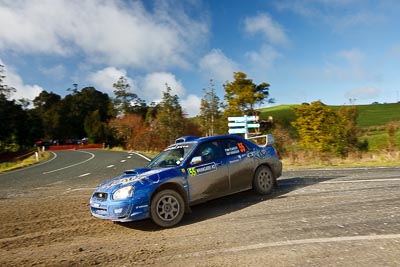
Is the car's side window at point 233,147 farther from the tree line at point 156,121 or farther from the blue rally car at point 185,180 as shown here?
the tree line at point 156,121

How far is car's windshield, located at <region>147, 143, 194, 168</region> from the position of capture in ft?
22.3

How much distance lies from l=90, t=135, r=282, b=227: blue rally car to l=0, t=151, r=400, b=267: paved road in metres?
0.35

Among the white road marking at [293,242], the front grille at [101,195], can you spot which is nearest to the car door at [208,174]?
the front grille at [101,195]

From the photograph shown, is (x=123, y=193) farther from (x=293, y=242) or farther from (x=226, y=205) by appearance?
(x=293, y=242)

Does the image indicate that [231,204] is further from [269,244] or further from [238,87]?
[238,87]

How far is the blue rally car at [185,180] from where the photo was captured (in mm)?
5773

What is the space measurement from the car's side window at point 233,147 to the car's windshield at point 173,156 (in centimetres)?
79

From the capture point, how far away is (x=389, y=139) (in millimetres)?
18062

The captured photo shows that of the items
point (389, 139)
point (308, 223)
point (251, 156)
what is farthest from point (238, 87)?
point (308, 223)

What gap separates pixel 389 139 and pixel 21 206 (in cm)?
1784

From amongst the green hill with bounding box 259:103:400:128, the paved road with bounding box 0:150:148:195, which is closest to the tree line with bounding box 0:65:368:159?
the paved road with bounding box 0:150:148:195

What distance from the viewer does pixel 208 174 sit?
22.1 feet

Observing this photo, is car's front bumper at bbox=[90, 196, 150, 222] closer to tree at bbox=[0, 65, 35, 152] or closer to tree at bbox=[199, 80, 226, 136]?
tree at bbox=[199, 80, 226, 136]

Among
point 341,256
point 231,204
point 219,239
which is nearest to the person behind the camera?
point 341,256
